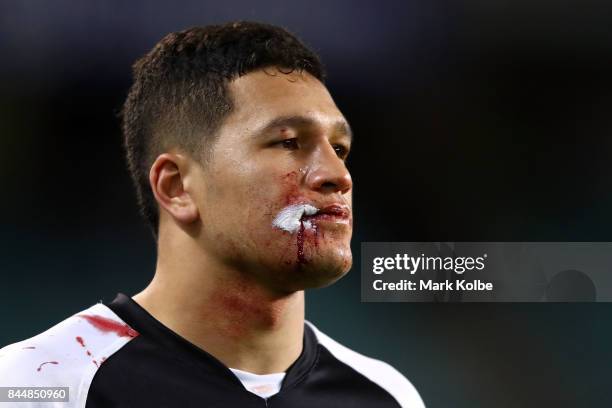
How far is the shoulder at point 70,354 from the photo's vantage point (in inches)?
85.5

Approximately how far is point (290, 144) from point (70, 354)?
0.87 meters

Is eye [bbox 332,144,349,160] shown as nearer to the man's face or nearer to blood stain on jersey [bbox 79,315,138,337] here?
the man's face

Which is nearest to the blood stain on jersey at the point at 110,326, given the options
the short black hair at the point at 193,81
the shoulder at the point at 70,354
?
the shoulder at the point at 70,354

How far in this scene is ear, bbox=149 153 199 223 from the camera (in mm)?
2342

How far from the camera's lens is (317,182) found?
2232mm

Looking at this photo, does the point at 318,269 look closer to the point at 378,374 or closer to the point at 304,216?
the point at 304,216

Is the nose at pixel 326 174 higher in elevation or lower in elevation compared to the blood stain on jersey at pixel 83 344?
higher

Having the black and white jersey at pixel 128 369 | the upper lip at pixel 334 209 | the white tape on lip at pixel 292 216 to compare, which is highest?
the upper lip at pixel 334 209

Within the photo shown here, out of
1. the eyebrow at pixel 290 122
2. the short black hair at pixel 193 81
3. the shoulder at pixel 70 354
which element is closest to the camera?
the shoulder at pixel 70 354

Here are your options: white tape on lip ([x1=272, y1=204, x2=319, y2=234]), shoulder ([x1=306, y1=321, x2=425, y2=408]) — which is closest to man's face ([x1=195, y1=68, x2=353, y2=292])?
white tape on lip ([x1=272, y1=204, x2=319, y2=234])

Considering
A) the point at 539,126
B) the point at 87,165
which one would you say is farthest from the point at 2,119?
the point at 539,126

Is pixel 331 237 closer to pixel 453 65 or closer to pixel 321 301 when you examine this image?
pixel 321 301

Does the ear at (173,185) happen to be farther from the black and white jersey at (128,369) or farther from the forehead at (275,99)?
the black and white jersey at (128,369)

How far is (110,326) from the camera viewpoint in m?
2.36
